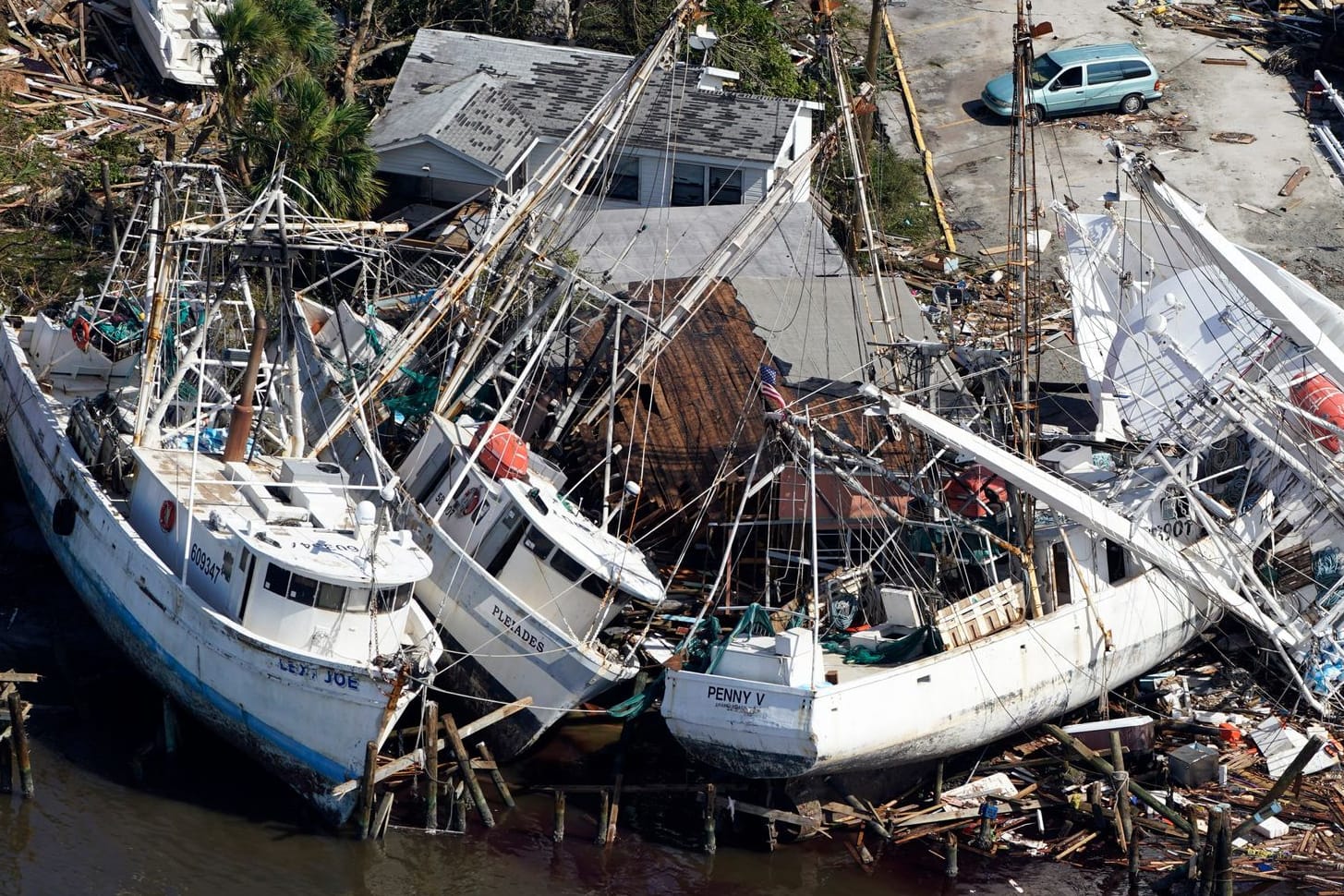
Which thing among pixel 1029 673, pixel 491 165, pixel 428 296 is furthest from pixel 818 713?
pixel 491 165

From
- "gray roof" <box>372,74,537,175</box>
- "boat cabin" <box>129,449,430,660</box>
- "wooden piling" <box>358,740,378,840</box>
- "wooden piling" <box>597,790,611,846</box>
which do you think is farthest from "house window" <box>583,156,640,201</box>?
"wooden piling" <box>358,740,378,840</box>

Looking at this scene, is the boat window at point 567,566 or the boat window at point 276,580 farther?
the boat window at point 567,566

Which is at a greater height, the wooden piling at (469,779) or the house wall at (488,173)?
the house wall at (488,173)

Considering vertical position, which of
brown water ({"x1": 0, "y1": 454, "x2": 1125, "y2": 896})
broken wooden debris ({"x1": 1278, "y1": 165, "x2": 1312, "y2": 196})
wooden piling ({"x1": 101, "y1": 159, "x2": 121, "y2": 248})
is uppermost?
broken wooden debris ({"x1": 1278, "y1": 165, "x2": 1312, "y2": 196})

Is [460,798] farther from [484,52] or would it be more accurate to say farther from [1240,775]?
[484,52]

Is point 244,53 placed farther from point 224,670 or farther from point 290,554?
point 224,670

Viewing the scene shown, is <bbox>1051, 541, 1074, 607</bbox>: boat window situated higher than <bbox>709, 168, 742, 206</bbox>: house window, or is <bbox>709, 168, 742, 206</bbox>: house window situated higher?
<bbox>709, 168, 742, 206</bbox>: house window

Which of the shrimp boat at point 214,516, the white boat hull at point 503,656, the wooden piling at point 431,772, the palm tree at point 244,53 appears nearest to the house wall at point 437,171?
the palm tree at point 244,53

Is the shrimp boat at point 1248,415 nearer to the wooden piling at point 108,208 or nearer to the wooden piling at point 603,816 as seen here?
the wooden piling at point 603,816

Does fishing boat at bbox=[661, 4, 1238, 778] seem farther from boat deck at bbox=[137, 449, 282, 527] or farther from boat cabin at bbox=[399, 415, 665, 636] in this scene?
boat deck at bbox=[137, 449, 282, 527]
